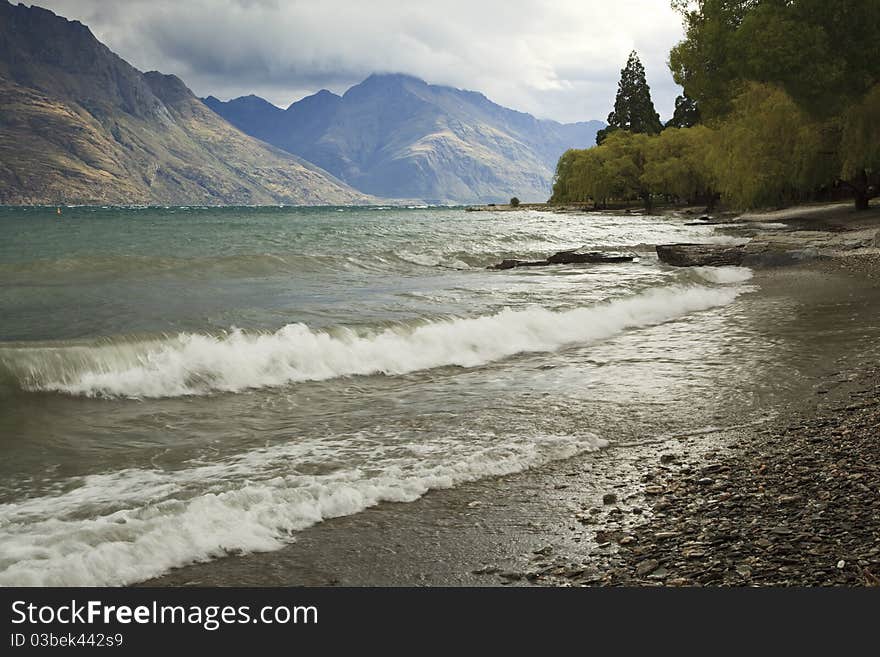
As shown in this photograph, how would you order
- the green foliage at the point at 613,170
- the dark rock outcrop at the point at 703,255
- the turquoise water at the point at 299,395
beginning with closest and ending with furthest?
the turquoise water at the point at 299,395
the dark rock outcrop at the point at 703,255
the green foliage at the point at 613,170

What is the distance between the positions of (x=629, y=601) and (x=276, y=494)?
12.3ft

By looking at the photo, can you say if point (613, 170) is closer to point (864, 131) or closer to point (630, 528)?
point (864, 131)

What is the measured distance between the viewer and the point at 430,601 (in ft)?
13.8

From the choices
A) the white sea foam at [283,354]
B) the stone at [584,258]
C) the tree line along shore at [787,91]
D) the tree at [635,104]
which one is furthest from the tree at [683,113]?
the white sea foam at [283,354]

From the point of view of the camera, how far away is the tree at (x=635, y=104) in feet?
433

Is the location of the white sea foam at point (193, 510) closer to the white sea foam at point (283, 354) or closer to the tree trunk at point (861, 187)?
the white sea foam at point (283, 354)

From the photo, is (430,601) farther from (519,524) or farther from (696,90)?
(696,90)

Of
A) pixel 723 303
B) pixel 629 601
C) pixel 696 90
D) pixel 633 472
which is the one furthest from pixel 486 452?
pixel 696 90

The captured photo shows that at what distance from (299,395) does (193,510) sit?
4969mm

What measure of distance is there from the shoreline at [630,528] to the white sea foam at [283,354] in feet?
20.3

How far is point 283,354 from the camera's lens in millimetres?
12984

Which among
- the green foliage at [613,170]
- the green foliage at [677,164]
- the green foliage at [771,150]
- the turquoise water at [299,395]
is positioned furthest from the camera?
the green foliage at [613,170]

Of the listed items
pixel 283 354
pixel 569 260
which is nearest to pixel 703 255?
pixel 569 260

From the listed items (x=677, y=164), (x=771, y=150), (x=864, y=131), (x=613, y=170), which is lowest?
(x=864, y=131)
